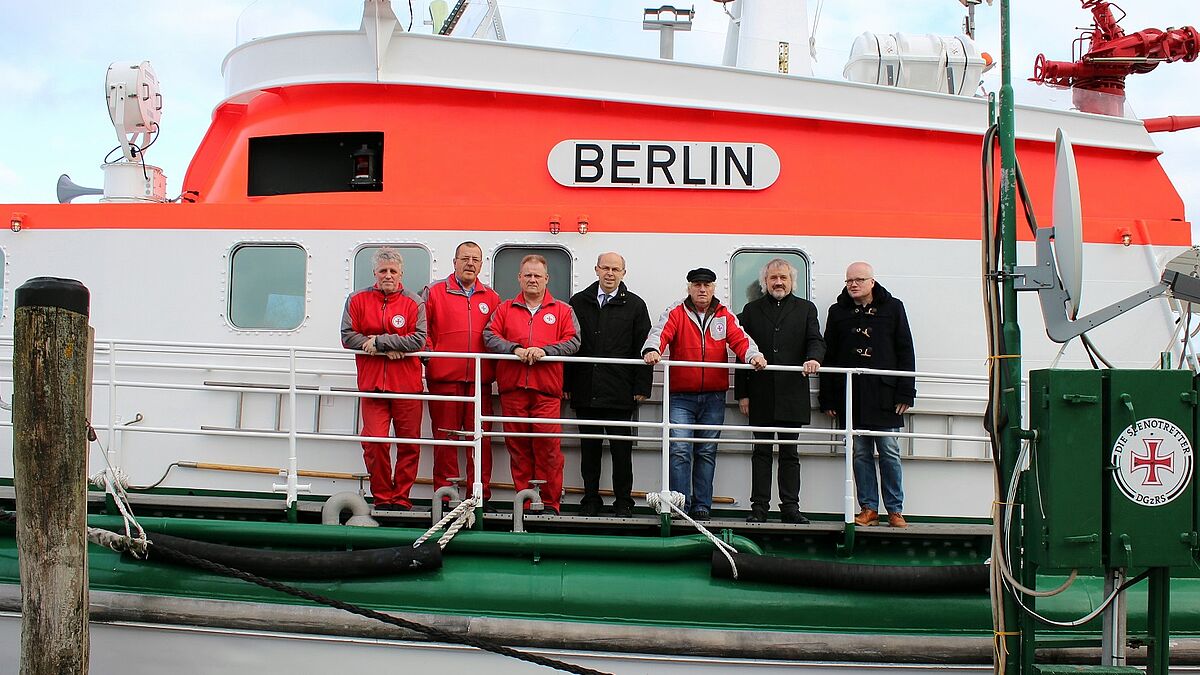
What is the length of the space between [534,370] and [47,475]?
2.22m

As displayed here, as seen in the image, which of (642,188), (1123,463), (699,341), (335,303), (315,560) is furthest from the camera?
(642,188)

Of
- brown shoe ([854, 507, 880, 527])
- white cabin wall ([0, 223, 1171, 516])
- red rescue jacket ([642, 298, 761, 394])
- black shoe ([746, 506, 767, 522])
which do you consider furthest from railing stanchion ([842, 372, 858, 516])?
white cabin wall ([0, 223, 1171, 516])

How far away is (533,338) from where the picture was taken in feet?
16.7

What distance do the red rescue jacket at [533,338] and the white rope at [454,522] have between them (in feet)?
2.19

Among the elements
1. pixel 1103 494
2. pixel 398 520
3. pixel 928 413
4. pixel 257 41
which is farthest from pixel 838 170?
pixel 257 41

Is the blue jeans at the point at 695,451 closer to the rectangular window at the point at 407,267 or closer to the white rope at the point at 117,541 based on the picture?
the rectangular window at the point at 407,267

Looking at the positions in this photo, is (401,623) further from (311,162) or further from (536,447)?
(311,162)

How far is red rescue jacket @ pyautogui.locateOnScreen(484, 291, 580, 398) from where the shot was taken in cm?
500

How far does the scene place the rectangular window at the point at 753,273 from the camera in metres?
5.75

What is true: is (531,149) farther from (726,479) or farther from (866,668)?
(866,668)

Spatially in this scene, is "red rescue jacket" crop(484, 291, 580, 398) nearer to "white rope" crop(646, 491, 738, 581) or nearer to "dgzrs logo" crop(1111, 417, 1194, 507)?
"white rope" crop(646, 491, 738, 581)

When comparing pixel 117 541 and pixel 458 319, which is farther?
pixel 458 319

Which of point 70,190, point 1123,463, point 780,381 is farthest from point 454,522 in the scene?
point 70,190

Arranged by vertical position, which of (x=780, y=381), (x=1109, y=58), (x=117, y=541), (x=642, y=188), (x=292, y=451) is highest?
(x=1109, y=58)
